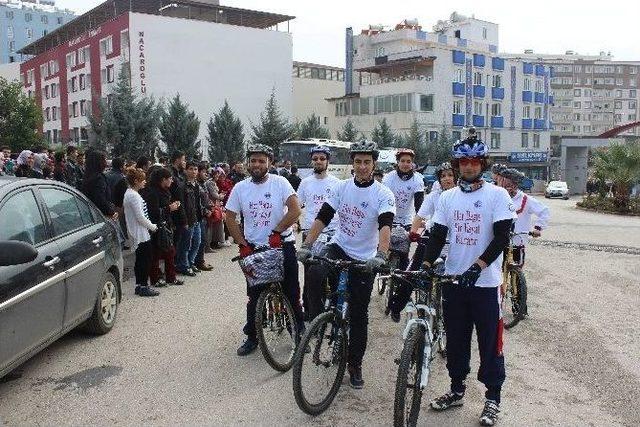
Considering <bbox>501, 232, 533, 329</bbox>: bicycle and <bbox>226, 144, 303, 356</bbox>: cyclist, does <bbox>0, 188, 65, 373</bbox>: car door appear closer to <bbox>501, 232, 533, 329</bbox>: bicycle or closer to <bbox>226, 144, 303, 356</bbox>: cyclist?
<bbox>226, 144, 303, 356</bbox>: cyclist

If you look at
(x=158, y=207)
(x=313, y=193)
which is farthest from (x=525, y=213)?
(x=158, y=207)

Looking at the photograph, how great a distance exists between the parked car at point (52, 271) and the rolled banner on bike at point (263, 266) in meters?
1.57

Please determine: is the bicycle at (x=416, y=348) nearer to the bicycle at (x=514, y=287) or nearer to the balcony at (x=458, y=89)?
the bicycle at (x=514, y=287)

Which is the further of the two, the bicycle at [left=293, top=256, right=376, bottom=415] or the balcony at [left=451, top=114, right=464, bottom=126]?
the balcony at [left=451, top=114, right=464, bottom=126]

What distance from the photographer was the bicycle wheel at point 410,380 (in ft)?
12.4

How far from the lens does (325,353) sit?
14.8 ft

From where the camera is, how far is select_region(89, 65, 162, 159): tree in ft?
97.3

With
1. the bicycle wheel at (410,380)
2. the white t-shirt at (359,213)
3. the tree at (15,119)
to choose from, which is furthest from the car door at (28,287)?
the tree at (15,119)

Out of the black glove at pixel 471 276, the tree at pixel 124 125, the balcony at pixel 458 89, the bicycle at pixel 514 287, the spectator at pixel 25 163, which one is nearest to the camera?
the black glove at pixel 471 276

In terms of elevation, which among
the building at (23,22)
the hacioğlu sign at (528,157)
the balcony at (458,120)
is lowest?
the hacioğlu sign at (528,157)

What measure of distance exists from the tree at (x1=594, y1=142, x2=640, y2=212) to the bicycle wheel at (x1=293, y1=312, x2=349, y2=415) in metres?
23.8

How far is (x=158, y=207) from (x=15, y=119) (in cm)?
4038

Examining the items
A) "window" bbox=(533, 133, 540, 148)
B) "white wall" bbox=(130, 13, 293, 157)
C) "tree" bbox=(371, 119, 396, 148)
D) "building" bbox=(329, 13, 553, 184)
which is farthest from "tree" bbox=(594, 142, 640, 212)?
"window" bbox=(533, 133, 540, 148)

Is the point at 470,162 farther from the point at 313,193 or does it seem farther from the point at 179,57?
the point at 179,57
